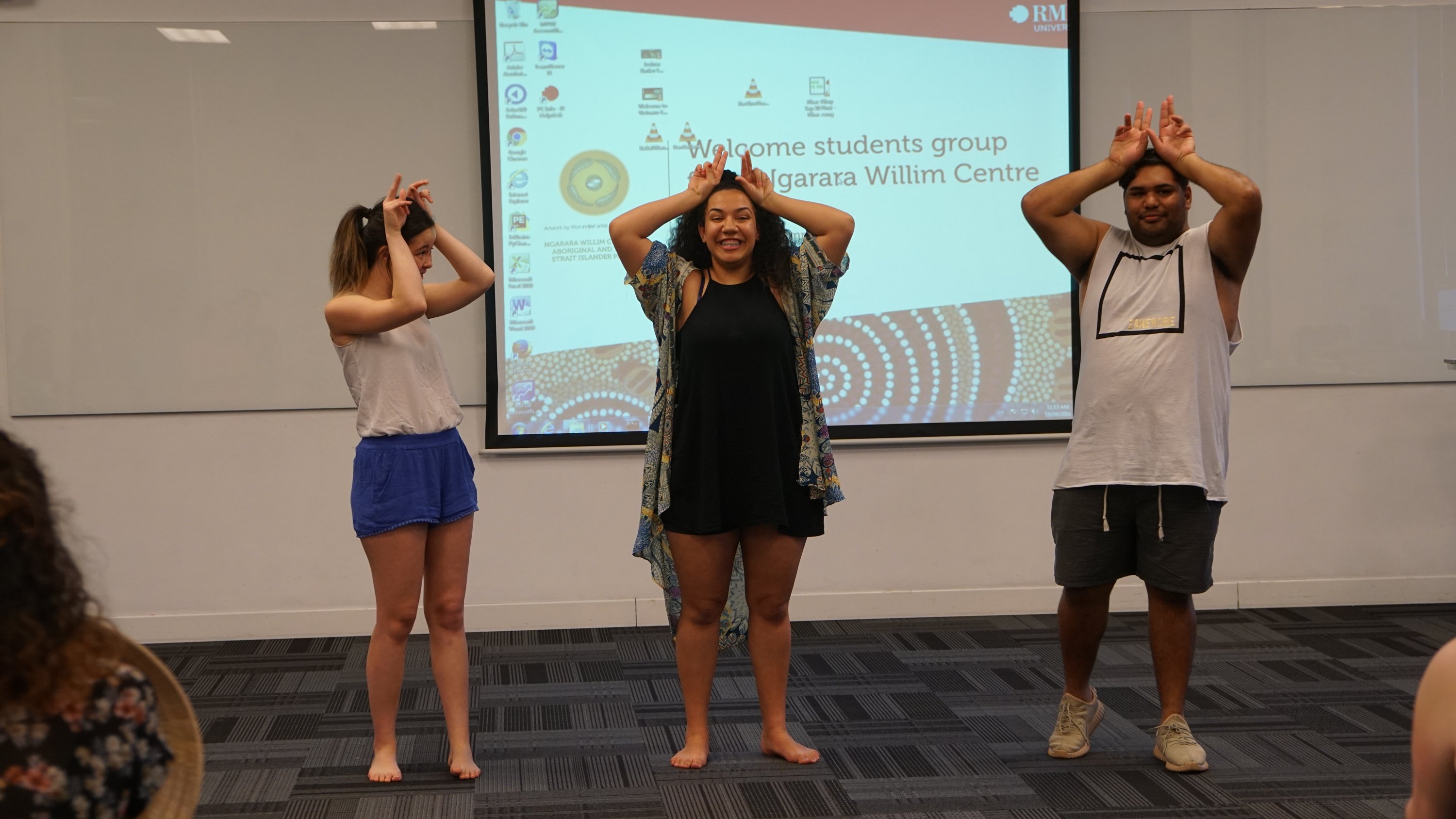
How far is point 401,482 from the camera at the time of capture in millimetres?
2664

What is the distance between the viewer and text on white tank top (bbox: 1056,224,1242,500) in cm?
272

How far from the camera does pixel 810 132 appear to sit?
446 cm

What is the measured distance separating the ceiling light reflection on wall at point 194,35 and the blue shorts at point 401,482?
232cm

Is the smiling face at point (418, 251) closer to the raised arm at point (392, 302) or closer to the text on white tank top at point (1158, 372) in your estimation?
the raised arm at point (392, 302)

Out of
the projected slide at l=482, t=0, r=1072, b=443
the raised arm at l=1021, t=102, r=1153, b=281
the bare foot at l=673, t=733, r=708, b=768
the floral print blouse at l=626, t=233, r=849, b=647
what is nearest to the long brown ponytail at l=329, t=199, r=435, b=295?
the floral print blouse at l=626, t=233, r=849, b=647

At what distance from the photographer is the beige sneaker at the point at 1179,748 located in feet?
9.07

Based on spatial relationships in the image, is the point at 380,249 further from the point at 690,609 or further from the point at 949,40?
the point at 949,40

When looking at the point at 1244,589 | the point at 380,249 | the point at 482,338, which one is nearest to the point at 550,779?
the point at 380,249

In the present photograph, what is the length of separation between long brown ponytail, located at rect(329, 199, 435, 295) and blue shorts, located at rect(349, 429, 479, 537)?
37 centimetres

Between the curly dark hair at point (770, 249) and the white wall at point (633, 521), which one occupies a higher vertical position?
the curly dark hair at point (770, 249)

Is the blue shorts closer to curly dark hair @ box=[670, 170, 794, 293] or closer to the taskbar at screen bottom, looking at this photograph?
curly dark hair @ box=[670, 170, 794, 293]

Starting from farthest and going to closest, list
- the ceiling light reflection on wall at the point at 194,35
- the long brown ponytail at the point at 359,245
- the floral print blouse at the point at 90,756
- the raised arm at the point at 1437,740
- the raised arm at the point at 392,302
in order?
the ceiling light reflection on wall at the point at 194,35 → the long brown ponytail at the point at 359,245 → the raised arm at the point at 392,302 → the floral print blouse at the point at 90,756 → the raised arm at the point at 1437,740

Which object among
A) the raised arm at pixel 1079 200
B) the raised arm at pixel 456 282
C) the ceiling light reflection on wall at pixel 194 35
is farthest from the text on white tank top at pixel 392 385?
the ceiling light reflection on wall at pixel 194 35

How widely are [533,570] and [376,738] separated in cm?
166
